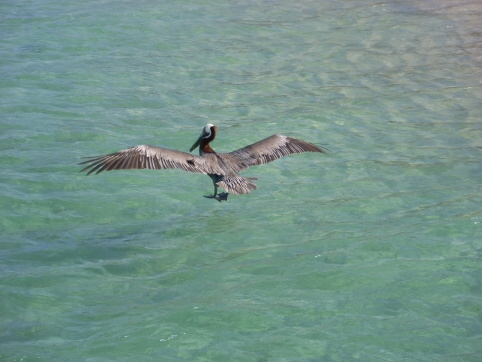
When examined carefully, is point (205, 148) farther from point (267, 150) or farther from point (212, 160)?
point (267, 150)

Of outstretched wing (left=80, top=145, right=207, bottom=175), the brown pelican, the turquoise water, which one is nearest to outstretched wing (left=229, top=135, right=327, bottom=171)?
the brown pelican

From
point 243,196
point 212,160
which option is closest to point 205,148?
point 212,160

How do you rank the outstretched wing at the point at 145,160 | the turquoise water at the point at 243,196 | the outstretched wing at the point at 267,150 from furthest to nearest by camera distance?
1. the outstretched wing at the point at 267,150
2. the outstretched wing at the point at 145,160
3. the turquoise water at the point at 243,196

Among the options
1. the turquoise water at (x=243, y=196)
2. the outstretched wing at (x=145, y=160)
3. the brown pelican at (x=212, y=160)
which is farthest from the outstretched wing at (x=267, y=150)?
the outstretched wing at (x=145, y=160)

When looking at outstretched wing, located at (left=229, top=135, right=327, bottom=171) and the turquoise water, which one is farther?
outstretched wing, located at (left=229, top=135, right=327, bottom=171)

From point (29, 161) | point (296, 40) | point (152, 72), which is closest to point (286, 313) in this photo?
point (29, 161)

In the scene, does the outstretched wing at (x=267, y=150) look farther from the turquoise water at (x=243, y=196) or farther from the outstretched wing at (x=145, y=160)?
the outstretched wing at (x=145, y=160)

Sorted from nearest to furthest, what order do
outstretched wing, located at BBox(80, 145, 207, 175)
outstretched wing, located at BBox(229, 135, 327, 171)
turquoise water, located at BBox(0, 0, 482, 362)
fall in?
turquoise water, located at BBox(0, 0, 482, 362) → outstretched wing, located at BBox(80, 145, 207, 175) → outstretched wing, located at BBox(229, 135, 327, 171)

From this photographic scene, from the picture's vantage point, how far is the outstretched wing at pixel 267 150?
9.27m

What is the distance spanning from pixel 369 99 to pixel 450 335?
274 inches

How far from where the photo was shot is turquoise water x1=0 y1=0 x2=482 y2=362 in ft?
22.1

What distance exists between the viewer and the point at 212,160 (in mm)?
9008

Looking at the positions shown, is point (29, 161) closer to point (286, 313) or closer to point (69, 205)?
point (69, 205)

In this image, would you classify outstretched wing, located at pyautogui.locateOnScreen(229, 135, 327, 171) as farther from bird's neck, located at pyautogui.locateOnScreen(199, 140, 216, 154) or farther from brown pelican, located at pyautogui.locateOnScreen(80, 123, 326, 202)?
bird's neck, located at pyautogui.locateOnScreen(199, 140, 216, 154)
